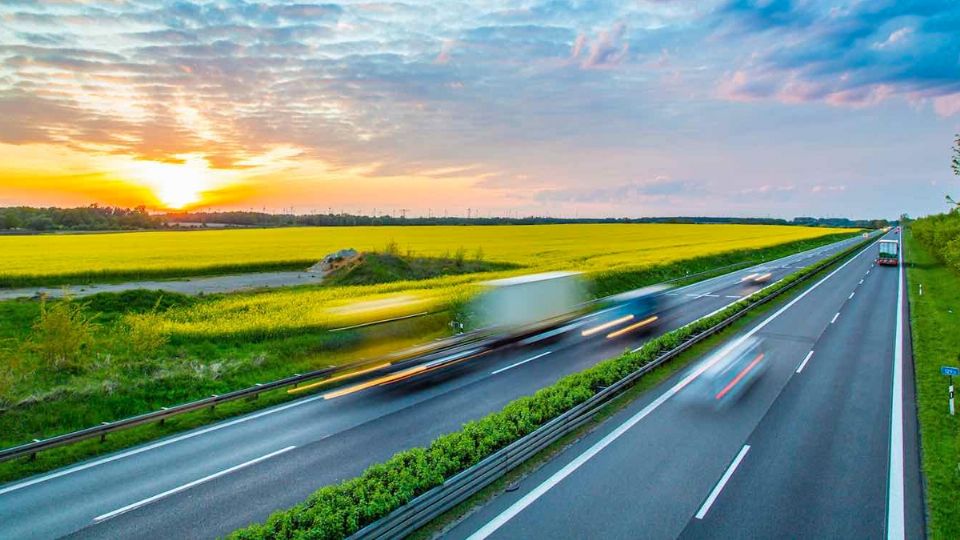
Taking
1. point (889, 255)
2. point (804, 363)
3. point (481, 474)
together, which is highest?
point (889, 255)

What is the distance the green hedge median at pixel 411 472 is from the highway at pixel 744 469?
121cm

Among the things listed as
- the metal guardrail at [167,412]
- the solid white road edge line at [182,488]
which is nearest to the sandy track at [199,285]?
the metal guardrail at [167,412]

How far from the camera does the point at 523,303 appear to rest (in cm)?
3062

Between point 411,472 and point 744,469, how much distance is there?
8.93m

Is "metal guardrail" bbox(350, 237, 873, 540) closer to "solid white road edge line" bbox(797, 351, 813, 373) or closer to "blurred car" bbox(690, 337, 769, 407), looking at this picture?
"blurred car" bbox(690, 337, 769, 407)

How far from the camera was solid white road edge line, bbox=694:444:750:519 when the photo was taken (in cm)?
1160

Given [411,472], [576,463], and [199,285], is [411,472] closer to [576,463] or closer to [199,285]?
[576,463]

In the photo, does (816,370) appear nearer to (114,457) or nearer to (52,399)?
(114,457)

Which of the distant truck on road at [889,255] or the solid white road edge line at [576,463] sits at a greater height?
the distant truck on road at [889,255]

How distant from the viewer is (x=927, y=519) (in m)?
11.4

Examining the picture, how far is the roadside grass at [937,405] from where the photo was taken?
1168 cm

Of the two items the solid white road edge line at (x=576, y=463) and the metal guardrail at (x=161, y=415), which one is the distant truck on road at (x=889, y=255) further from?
the metal guardrail at (x=161, y=415)

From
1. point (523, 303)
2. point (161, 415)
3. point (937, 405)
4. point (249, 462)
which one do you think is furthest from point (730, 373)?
point (161, 415)

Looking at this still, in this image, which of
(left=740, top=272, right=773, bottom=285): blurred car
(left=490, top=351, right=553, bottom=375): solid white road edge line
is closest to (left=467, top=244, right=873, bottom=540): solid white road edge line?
(left=490, top=351, right=553, bottom=375): solid white road edge line
